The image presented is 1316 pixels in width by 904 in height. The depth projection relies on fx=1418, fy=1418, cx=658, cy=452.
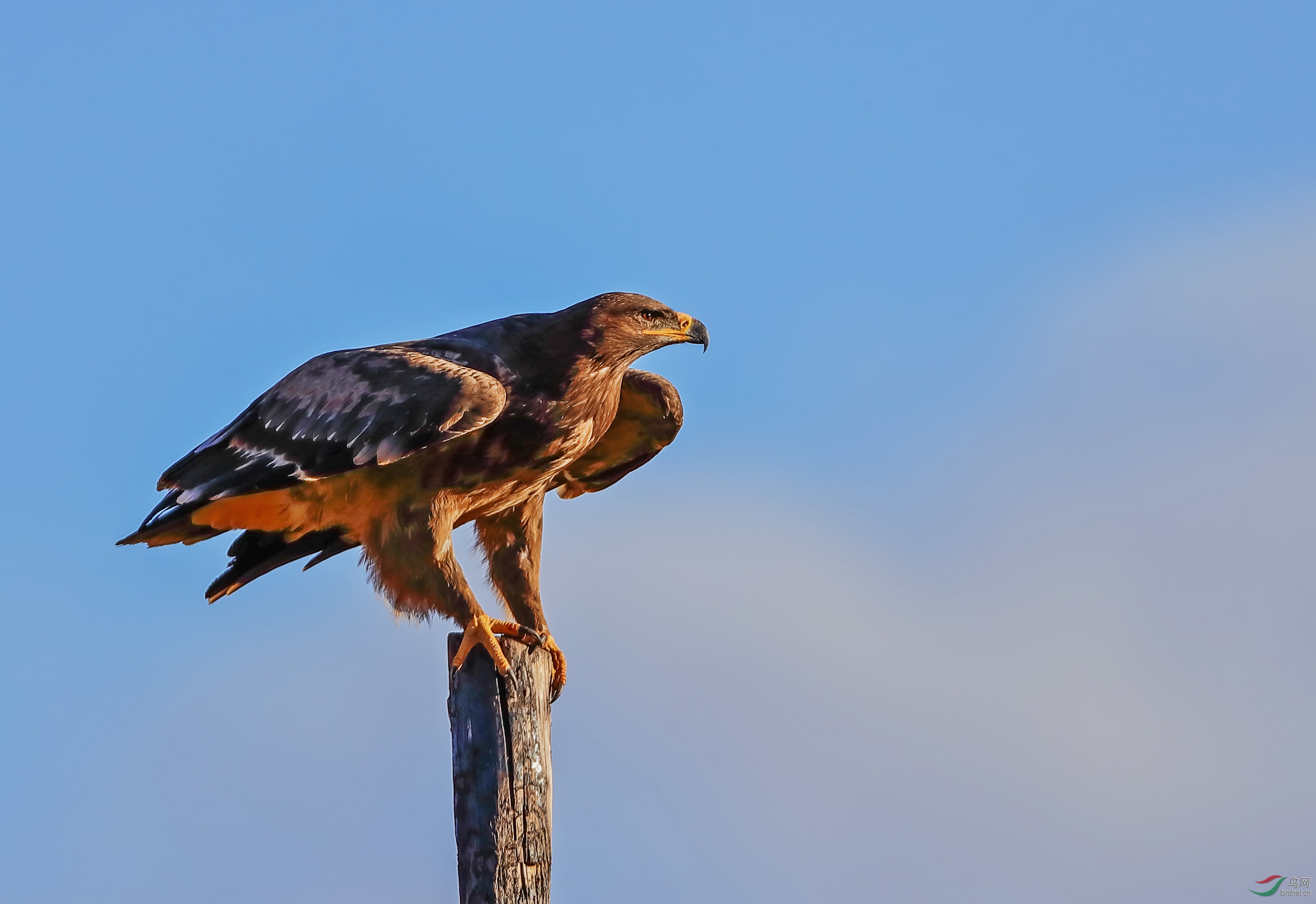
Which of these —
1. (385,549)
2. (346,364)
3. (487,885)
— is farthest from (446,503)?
(487,885)

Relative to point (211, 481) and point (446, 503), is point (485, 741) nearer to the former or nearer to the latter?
point (446, 503)

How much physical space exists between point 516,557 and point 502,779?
2196 millimetres

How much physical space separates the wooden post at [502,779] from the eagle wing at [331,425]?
1233 mm

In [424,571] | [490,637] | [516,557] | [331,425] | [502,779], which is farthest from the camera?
[516,557]

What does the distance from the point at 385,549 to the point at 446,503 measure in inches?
15.4

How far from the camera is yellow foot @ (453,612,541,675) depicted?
6453mm

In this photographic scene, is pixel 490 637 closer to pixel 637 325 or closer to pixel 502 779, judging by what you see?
pixel 502 779

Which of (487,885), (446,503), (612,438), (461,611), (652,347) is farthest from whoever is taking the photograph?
(612,438)

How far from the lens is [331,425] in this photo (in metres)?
7.34

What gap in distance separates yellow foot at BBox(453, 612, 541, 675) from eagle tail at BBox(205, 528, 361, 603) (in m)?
1.68

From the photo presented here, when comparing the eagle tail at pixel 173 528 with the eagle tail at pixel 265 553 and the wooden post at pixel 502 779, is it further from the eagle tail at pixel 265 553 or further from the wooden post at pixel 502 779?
the wooden post at pixel 502 779

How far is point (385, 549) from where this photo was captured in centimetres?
734

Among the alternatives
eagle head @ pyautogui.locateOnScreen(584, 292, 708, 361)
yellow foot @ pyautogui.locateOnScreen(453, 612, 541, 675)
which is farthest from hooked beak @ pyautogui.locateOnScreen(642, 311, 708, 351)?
yellow foot @ pyautogui.locateOnScreen(453, 612, 541, 675)

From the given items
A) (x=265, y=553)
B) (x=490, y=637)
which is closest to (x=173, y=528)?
(x=265, y=553)
